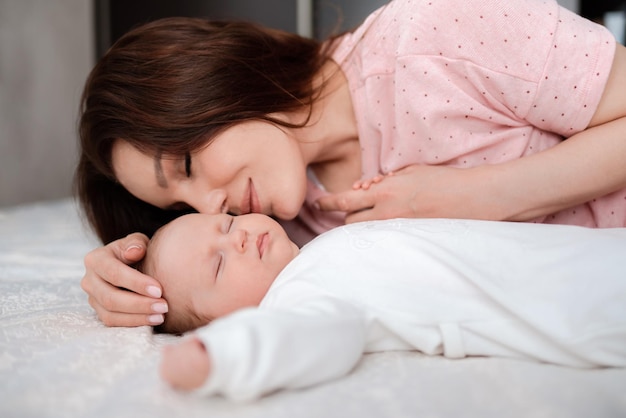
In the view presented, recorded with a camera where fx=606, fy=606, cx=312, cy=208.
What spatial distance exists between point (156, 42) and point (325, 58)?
0.37m

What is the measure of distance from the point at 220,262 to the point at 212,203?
0.70 feet

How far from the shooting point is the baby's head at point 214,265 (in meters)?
0.94

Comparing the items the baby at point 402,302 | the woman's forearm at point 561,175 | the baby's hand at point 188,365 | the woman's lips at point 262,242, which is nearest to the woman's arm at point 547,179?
the woman's forearm at point 561,175

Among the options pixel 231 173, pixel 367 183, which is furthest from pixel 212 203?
pixel 367 183

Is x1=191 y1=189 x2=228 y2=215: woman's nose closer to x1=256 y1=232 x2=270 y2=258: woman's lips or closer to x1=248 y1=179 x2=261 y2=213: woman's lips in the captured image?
x1=248 y1=179 x2=261 y2=213: woman's lips

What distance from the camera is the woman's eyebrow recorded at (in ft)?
3.74

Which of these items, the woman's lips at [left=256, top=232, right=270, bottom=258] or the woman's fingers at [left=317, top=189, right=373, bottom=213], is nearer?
the woman's lips at [left=256, top=232, right=270, bottom=258]

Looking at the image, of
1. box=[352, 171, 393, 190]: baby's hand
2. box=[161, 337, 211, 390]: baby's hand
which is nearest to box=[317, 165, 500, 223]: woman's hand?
box=[352, 171, 393, 190]: baby's hand

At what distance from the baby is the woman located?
0.63 ft

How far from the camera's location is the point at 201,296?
94 centimetres

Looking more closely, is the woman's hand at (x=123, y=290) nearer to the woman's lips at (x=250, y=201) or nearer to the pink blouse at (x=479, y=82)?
the woman's lips at (x=250, y=201)

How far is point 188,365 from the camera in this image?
23.5 inches

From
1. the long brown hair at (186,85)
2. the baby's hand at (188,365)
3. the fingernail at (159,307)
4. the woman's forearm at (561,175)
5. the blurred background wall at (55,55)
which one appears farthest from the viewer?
the blurred background wall at (55,55)

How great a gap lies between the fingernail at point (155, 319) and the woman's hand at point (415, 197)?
43 cm
